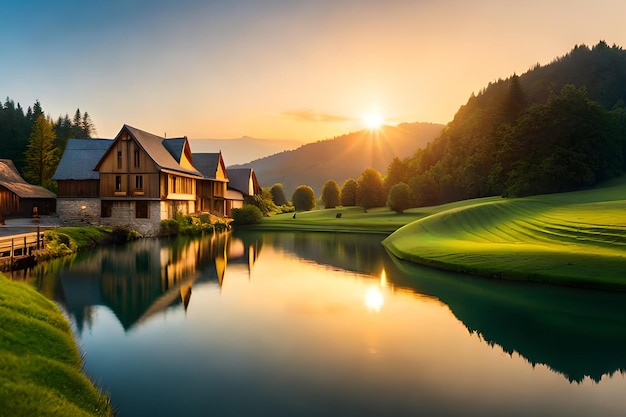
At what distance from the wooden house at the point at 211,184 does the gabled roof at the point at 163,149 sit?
15.8 ft

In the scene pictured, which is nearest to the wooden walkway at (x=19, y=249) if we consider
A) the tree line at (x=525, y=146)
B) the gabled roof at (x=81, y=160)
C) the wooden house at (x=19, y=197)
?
the gabled roof at (x=81, y=160)

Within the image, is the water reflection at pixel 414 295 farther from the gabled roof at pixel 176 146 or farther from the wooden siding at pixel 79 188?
the gabled roof at pixel 176 146

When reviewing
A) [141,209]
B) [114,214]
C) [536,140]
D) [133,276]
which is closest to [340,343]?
[133,276]

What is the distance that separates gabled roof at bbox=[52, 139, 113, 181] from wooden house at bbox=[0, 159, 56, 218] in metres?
5.17

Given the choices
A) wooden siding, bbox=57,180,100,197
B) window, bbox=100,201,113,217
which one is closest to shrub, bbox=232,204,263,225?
window, bbox=100,201,113,217

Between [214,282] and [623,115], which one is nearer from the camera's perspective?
[214,282]

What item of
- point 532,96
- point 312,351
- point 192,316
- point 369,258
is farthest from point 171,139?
point 532,96

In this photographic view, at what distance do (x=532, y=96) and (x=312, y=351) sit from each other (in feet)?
365

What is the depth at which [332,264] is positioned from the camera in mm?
29234

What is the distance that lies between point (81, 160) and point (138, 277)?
3527 centimetres

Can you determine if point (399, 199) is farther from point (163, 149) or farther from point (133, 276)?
point (133, 276)

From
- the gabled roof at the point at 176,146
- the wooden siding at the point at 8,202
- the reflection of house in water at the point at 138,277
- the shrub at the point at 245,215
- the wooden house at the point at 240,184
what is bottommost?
the reflection of house in water at the point at 138,277

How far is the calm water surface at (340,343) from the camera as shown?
30.8ft

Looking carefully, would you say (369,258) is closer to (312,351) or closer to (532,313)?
(532,313)
